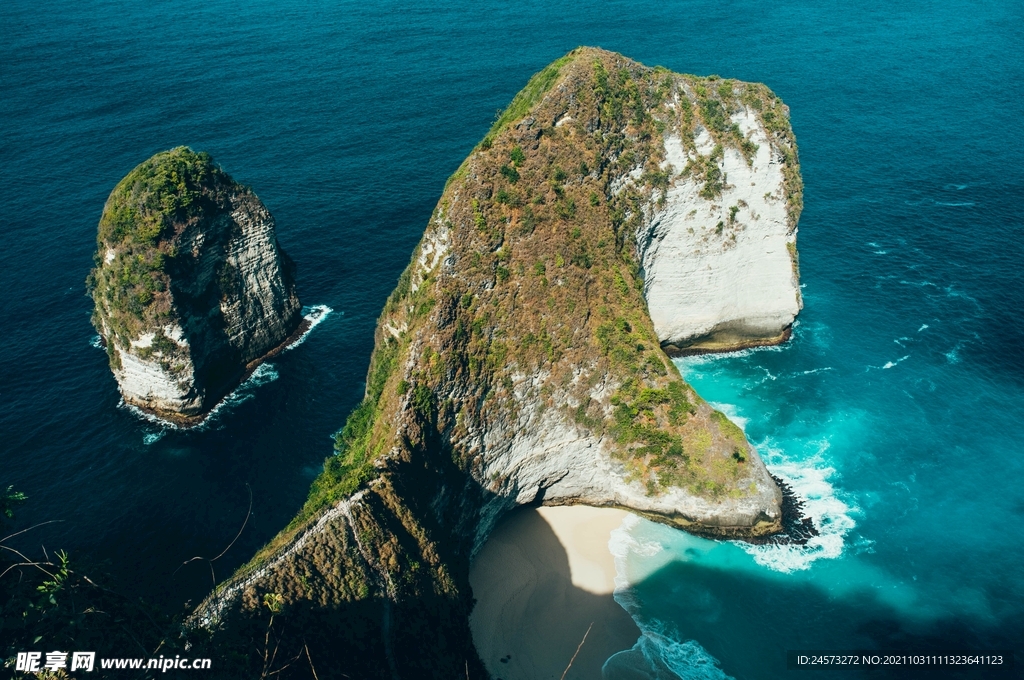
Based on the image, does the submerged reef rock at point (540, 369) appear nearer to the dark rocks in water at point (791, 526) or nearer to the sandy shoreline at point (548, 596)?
the dark rocks in water at point (791, 526)

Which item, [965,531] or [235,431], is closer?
[965,531]

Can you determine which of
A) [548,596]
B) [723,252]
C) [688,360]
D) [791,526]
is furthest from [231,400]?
[791,526]

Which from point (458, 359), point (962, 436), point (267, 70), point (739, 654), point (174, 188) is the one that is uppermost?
point (267, 70)

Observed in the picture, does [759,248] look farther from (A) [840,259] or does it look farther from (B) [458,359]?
(B) [458,359]

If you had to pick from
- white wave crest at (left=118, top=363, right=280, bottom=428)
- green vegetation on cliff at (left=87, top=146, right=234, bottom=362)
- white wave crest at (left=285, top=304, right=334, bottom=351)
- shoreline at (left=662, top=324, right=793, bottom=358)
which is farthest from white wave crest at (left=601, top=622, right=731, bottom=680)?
green vegetation on cliff at (left=87, top=146, right=234, bottom=362)

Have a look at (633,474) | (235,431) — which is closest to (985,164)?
(633,474)

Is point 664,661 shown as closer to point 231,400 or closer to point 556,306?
point 556,306
